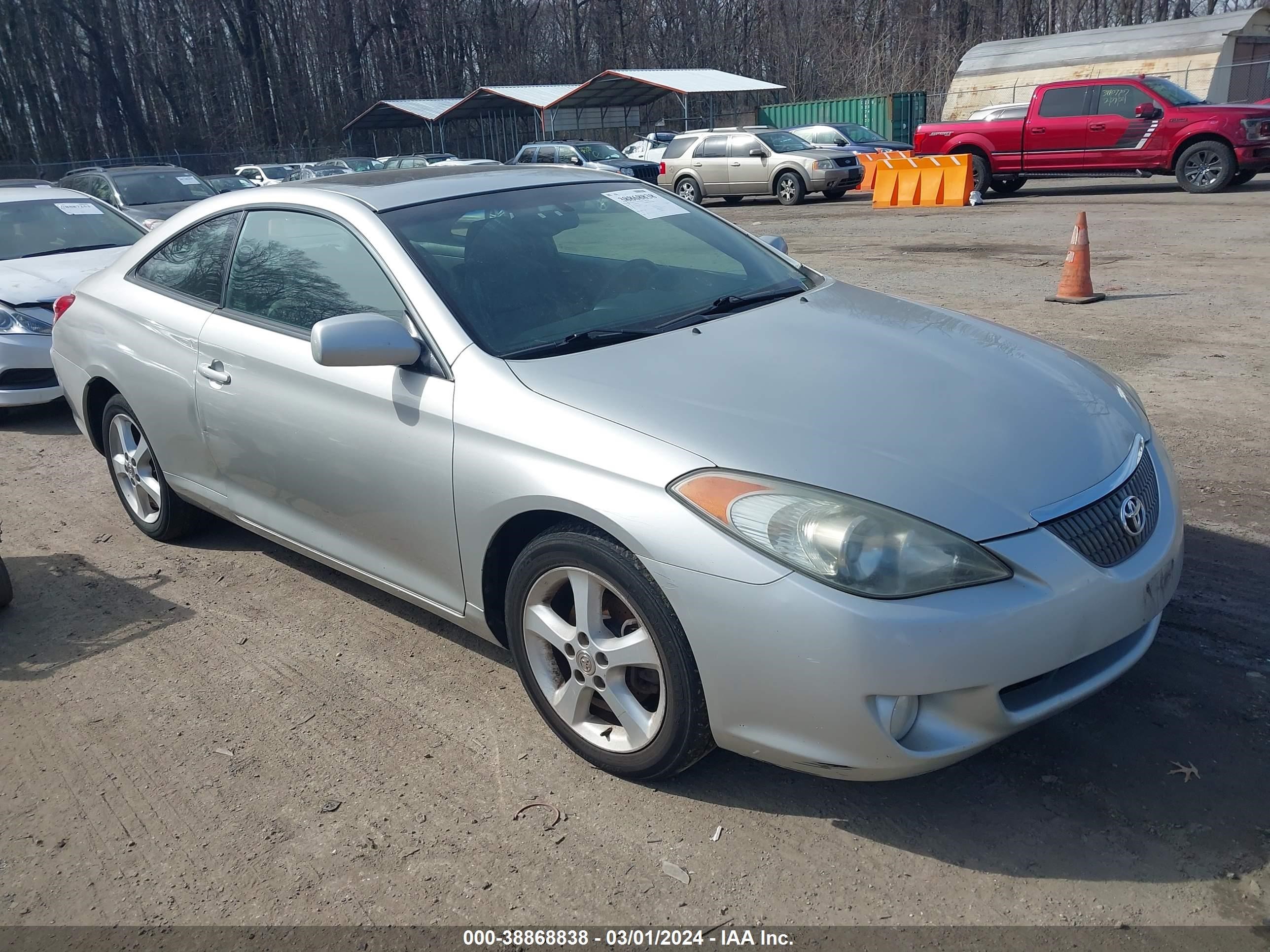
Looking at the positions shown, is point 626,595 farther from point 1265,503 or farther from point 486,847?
point 1265,503

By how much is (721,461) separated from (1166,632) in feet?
6.33

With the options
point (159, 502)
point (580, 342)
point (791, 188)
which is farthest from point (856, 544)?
point (791, 188)

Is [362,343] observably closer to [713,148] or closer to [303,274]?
[303,274]

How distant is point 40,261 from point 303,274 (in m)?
5.44

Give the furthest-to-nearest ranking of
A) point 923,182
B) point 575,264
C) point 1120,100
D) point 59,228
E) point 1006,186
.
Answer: point 1006,186 < point 923,182 < point 1120,100 < point 59,228 < point 575,264

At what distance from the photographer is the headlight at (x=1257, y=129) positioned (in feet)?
54.1

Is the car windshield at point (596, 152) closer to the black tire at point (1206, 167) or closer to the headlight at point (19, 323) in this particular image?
the black tire at point (1206, 167)

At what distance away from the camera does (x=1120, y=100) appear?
17.8 metres

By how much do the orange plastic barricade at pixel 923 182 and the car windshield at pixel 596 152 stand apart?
28.8 ft

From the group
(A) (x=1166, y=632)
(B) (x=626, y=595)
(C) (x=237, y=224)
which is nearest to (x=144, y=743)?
(B) (x=626, y=595)

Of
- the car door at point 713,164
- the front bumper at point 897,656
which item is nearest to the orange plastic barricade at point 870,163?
the car door at point 713,164

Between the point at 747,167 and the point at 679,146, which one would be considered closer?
the point at 747,167

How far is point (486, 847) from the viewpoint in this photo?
2.77m

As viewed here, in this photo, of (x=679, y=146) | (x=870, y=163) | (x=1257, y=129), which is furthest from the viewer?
(x=679, y=146)
